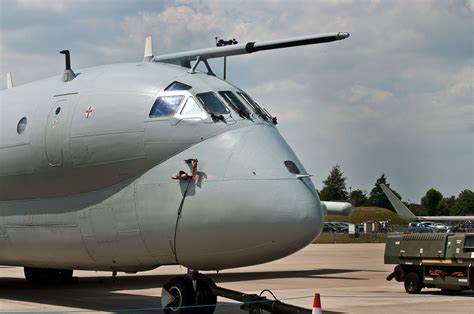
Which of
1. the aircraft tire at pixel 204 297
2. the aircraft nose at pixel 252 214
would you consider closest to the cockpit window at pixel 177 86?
the aircraft nose at pixel 252 214

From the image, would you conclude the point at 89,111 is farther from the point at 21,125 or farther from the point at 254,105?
the point at 254,105

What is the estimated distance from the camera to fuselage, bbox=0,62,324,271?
12.1 meters

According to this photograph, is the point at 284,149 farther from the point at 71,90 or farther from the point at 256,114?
the point at 71,90

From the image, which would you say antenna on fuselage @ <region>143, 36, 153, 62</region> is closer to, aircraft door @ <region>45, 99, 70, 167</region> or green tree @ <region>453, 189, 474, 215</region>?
aircraft door @ <region>45, 99, 70, 167</region>

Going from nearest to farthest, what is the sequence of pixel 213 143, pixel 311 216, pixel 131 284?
1. pixel 311 216
2. pixel 213 143
3. pixel 131 284

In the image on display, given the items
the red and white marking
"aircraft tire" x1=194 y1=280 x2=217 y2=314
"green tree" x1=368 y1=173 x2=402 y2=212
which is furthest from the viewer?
"green tree" x1=368 y1=173 x2=402 y2=212

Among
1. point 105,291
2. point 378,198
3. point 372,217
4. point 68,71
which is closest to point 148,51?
point 68,71

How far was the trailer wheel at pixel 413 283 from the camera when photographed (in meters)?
21.0

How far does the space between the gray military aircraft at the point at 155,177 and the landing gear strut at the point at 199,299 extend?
24 mm

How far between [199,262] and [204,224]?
75 centimetres

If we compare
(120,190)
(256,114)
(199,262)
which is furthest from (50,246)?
(256,114)

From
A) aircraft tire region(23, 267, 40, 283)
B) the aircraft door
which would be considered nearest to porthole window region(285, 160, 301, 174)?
the aircraft door

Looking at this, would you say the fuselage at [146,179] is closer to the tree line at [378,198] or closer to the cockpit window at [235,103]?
the cockpit window at [235,103]

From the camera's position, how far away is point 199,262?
12.6 metres
